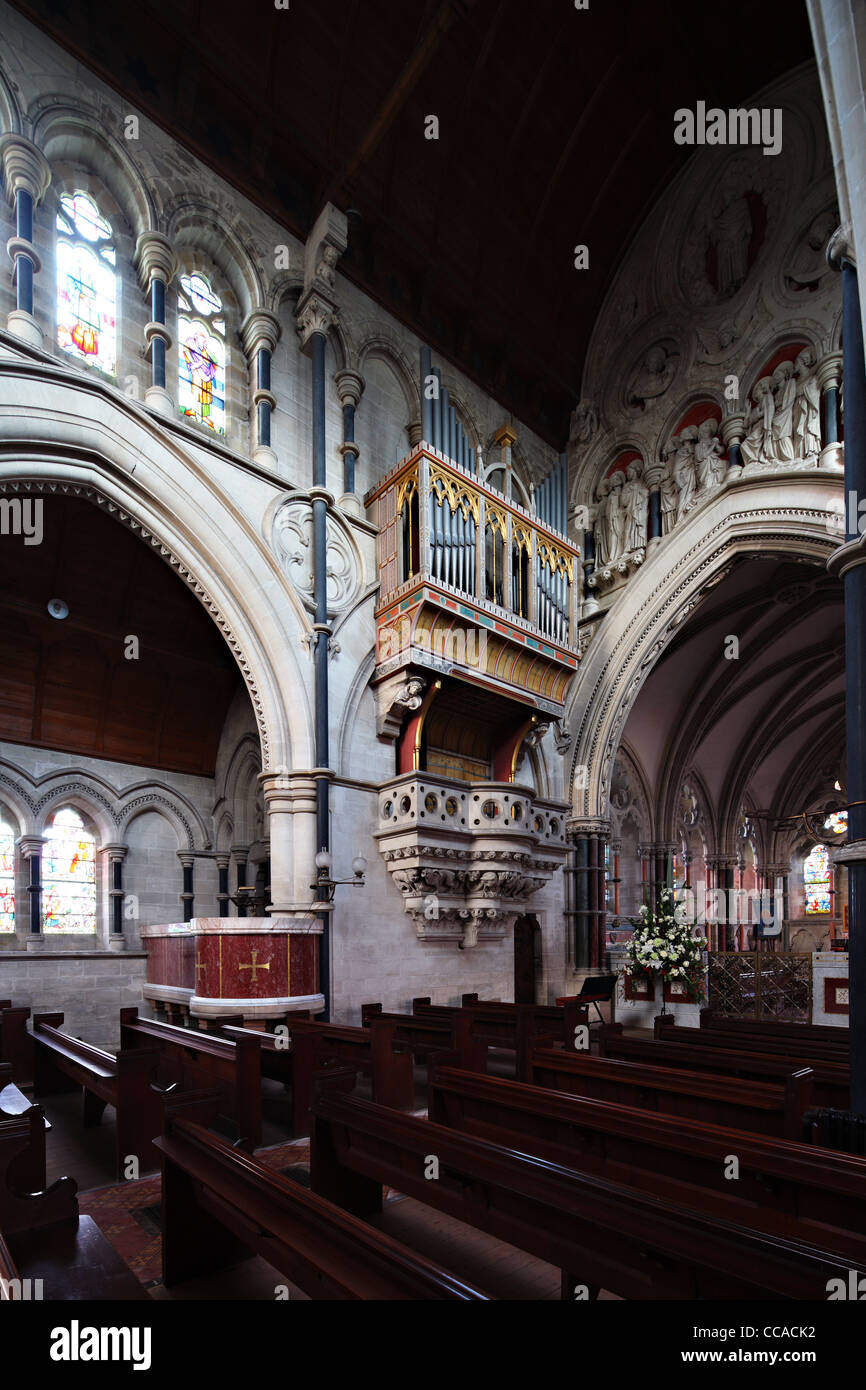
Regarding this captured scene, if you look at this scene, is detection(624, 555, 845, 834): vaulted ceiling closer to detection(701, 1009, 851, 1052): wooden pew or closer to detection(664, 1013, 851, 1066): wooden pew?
detection(701, 1009, 851, 1052): wooden pew

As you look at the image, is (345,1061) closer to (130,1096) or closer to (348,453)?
(130,1096)

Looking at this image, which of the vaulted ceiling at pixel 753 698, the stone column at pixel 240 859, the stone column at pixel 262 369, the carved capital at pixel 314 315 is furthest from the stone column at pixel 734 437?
the stone column at pixel 240 859

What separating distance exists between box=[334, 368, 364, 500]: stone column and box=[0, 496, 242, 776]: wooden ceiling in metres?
2.83

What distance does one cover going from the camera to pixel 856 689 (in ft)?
14.0

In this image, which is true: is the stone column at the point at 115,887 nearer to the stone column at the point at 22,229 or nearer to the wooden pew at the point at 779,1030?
the stone column at the point at 22,229

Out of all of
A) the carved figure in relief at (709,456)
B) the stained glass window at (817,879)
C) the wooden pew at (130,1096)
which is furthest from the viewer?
the stained glass window at (817,879)

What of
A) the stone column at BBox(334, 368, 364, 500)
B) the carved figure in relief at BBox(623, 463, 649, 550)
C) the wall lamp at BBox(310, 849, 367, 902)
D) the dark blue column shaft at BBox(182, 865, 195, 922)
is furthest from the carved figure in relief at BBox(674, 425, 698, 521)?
the dark blue column shaft at BBox(182, 865, 195, 922)

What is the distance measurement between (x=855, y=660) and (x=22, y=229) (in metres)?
8.36

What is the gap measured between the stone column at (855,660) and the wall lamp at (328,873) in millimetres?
5573

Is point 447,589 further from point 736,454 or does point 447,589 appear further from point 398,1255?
point 398,1255

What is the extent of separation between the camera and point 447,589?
9.59m

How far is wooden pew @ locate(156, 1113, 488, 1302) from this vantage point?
1.90 m

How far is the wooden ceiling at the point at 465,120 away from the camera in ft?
30.9
